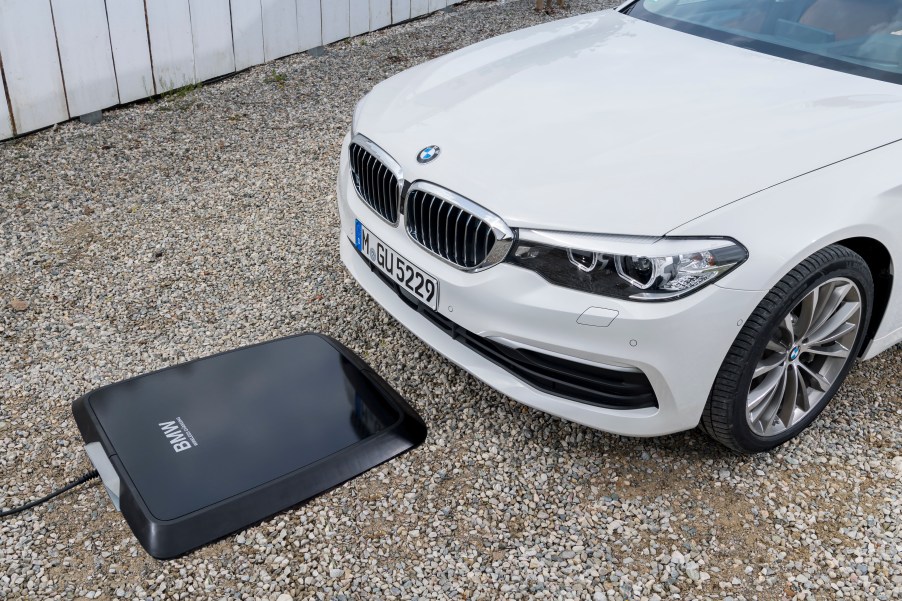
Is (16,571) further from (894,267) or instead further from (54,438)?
→ (894,267)

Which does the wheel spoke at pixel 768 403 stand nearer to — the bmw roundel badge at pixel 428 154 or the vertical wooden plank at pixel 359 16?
the bmw roundel badge at pixel 428 154

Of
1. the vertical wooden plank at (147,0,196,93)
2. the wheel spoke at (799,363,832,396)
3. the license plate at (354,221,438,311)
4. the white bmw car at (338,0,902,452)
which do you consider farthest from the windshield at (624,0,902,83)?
the vertical wooden plank at (147,0,196,93)

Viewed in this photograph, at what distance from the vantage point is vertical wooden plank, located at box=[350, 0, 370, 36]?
758 centimetres

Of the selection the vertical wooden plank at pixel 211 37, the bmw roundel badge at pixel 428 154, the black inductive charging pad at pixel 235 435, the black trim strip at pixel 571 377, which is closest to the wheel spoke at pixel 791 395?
the black trim strip at pixel 571 377

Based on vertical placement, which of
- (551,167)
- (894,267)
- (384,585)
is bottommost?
(384,585)

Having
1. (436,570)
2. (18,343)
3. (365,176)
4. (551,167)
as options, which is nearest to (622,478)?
(436,570)

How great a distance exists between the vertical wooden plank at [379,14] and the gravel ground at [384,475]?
367cm

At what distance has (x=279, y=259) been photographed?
4391mm

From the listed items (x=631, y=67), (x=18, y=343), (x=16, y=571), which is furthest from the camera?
(x=18, y=343)

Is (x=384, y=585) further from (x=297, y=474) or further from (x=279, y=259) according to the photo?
(x=279, y=259)

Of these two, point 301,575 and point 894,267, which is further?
point 894,267

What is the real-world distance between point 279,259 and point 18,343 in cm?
132

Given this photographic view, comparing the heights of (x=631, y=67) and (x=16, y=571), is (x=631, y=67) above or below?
above

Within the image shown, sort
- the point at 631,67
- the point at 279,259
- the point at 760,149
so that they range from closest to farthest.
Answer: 1. the point at 760,149
2. the point at 631,67
3. the point at 279,259
